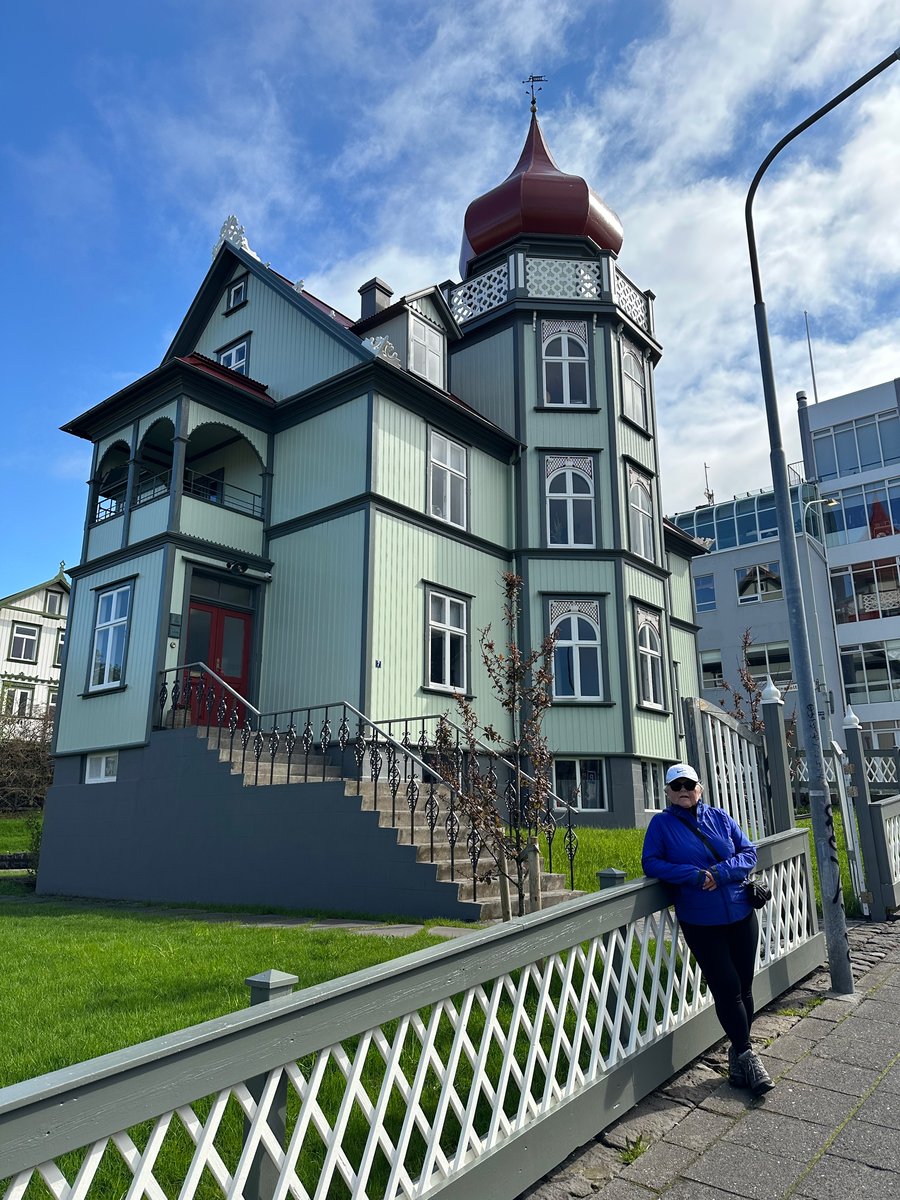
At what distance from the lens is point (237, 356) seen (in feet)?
67.1

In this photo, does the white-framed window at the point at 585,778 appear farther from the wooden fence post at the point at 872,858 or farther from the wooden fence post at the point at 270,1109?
the wooden fence post at the point at 270,1109

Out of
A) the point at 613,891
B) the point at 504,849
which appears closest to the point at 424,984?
the point at 613,891

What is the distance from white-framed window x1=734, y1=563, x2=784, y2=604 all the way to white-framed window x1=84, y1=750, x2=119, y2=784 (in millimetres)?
35605

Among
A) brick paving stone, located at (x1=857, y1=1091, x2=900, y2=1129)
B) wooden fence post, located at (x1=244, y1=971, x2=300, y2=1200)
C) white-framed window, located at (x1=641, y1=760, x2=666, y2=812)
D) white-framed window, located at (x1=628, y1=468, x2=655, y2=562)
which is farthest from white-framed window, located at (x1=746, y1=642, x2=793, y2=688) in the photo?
wooden fence post, located at (x1=244, y1=971, x2=300, y2=1200)

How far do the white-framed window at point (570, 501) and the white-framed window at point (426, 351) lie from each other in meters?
3.35

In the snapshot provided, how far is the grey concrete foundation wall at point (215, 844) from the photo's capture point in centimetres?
1066

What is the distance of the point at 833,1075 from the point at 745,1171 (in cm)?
148

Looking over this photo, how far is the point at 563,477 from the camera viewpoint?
19.6 meters

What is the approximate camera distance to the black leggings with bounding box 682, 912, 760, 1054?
15.9 feet

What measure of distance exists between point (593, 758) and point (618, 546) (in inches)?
189

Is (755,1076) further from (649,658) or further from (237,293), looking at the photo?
(237,293)

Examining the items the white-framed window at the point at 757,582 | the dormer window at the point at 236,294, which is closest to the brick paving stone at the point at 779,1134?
the dormer window at the point at 236,294

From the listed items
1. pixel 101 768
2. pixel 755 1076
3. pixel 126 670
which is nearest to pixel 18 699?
pixel 101 768

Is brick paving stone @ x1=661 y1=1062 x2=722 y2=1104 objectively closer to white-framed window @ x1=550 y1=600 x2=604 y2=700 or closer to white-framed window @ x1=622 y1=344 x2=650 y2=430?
white-framed window @ x1=550 y1=600 x2=604 y2=700
